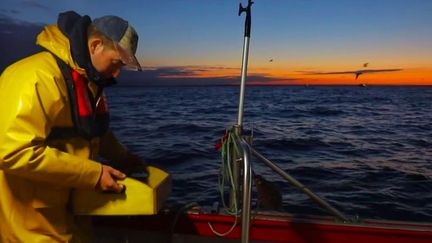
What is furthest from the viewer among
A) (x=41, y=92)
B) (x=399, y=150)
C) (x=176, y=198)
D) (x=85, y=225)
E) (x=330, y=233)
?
(x=399, y=150)

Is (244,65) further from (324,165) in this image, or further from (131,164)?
(324,165)

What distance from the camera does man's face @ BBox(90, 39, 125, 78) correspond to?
226cm

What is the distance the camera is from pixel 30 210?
7.45ft

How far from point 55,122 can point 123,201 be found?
0.63m

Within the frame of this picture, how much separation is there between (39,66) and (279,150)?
13243 millimetres

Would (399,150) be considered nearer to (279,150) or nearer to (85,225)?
(279,150)

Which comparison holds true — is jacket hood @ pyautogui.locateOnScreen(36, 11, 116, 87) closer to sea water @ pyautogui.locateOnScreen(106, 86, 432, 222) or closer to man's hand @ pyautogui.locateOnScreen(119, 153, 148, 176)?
man's hand @ pyautogui.locateOnScreen(119, 153, 148, 176)

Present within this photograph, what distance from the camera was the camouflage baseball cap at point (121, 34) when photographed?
2244 millimetres

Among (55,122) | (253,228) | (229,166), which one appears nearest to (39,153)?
(55,122)

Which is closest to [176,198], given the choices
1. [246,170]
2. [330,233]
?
[330,233]

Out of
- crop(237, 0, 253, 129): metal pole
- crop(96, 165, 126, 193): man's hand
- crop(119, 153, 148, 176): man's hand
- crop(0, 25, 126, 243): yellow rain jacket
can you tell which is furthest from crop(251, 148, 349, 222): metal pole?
crop(0, 25, 126, 243): yellow rain jacket

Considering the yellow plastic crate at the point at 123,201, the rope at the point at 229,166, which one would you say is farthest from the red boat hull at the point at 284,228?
the yellow plastic crate at the point at 123,201

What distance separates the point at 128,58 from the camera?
89.8 inches

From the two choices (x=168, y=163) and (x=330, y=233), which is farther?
(x=168, y=163)
